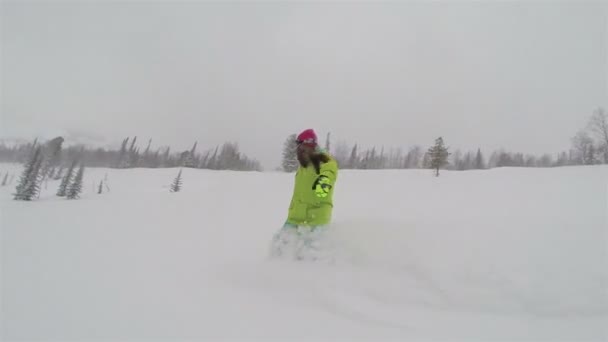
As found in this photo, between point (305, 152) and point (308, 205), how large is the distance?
748 millimetres

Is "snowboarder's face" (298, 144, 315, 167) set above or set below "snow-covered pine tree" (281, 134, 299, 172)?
below

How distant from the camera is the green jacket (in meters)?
3.49

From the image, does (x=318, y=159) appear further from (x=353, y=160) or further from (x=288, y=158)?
(x=353, y=160)

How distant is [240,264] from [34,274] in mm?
2051

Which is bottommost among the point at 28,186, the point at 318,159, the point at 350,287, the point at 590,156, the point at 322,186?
the point at 28,186

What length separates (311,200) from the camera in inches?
141

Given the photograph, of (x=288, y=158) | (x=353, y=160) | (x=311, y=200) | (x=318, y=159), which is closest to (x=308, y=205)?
(x=311, y=200)

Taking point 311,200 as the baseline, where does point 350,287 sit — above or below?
below

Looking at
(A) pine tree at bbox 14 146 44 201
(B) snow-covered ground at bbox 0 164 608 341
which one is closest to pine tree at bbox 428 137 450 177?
(B) snow-covered ground at bbox 0 164 608 341

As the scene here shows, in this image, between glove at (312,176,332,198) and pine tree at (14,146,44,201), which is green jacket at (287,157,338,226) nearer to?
glove at (312,176,332,198)

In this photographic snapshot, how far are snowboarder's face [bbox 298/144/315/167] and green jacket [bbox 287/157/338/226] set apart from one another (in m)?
0.12

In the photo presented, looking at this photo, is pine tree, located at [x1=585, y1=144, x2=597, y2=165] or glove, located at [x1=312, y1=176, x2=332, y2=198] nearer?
glove, located at [x1=312, y1=176, x2=332, y2=198]

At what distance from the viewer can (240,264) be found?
3223 mm

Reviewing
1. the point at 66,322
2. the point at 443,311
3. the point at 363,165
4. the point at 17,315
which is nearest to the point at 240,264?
the point at 66,322
